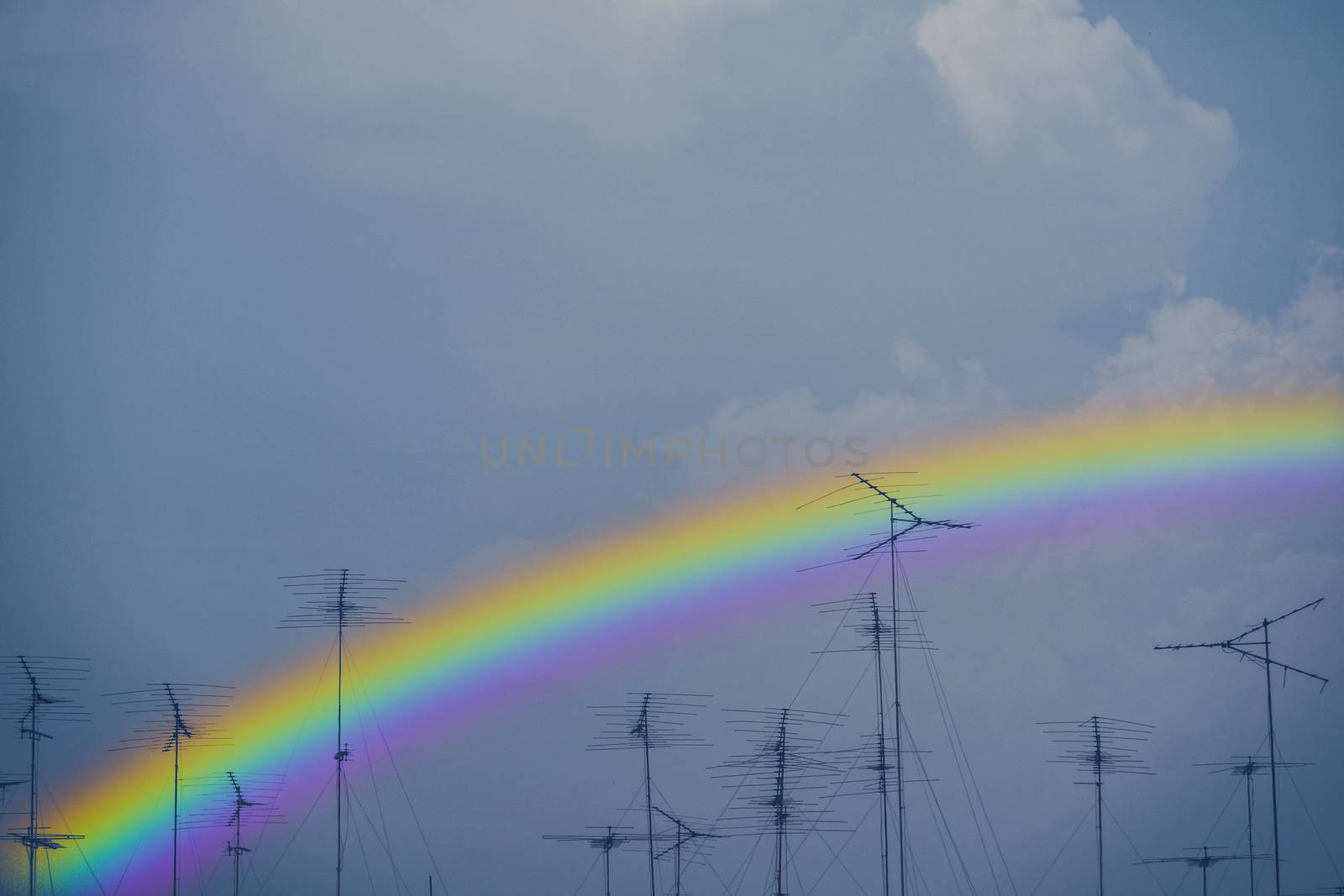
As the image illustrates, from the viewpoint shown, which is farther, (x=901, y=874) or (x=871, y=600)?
(x=871, y=600)

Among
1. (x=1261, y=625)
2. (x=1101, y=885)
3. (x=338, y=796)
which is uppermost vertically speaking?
(x=1261, y=625)

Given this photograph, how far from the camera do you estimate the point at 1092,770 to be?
119 ft

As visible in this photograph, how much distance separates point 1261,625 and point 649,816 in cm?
1231

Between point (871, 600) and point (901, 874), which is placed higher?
point (871, 600)

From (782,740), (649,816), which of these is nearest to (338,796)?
(649,816)

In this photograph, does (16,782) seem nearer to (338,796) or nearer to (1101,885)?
(338,796)

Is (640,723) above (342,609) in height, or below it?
below

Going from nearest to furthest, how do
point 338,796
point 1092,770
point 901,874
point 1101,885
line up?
point 901,874 → point 338,796 → point 1101,885 → point 1092,770

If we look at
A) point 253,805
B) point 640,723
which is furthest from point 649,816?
point 253,805

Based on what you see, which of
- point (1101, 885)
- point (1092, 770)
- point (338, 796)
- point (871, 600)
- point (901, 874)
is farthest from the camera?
point (1092, 770)

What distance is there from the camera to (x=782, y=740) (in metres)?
32.7

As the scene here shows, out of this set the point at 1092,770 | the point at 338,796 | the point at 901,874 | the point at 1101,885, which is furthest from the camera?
the point at 1092,770

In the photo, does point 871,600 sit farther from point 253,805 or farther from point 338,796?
point 253,805

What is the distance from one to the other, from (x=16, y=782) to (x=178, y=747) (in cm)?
299
